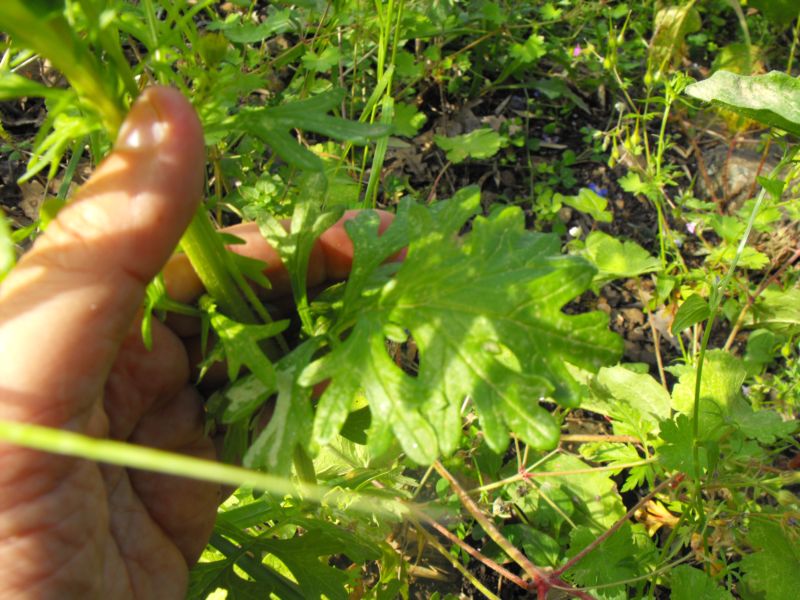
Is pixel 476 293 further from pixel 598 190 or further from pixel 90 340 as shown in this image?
pixel 598 190

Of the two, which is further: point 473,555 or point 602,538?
point 473,555

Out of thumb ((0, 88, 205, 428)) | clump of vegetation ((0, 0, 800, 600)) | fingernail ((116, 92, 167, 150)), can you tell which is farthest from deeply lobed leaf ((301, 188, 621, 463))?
fingernail ((116, 92, 167, 150))

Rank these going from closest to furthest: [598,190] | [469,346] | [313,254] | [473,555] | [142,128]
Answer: [142,128] < [469,346] < [313,254] < [473,555] < [598,190]

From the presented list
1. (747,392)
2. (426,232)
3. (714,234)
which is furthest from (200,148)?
(714,234)

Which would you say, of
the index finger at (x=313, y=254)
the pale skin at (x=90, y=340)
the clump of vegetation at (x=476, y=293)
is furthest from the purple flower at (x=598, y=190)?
the pale skin at (x=90, y=340)

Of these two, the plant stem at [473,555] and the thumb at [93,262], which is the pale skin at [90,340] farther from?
the plant stem at [473,555]

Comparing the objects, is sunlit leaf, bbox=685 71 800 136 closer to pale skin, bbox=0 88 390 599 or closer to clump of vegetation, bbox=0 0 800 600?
clump of vegetation, bbox=0 0 800 600

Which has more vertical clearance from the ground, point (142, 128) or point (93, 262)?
point (142, 128)

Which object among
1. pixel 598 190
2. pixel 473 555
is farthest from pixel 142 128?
pixel 598 190
